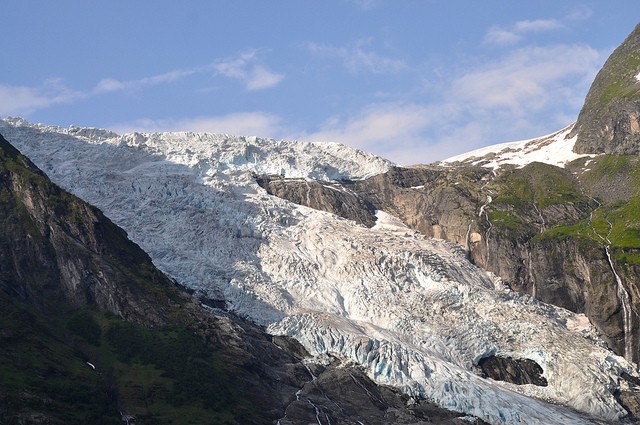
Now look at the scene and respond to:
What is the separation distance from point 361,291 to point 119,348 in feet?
157

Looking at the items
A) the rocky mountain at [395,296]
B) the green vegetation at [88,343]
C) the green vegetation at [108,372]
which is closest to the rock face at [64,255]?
the green vegetation at [88,343]

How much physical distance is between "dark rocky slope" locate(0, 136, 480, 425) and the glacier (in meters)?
A: 5.97

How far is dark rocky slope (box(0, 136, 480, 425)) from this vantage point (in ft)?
389

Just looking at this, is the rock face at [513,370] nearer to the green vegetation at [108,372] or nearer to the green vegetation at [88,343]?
the green vegetation at [88,343]

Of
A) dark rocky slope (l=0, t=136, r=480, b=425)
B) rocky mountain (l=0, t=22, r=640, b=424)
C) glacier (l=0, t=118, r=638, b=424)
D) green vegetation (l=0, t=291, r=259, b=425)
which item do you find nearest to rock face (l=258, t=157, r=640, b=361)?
rocky mountain (l=0, t=22, r=640, b=424)

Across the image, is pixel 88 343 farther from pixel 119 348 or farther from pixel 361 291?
pixel 361 291

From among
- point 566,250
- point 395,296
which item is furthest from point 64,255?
point 566,250

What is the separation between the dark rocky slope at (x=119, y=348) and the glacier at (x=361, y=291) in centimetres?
597

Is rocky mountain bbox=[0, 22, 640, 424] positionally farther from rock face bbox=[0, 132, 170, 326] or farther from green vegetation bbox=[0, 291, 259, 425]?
rock face bbox=[0, 132, 170, 326]

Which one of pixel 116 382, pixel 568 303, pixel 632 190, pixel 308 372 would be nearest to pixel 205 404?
pixel 116 382

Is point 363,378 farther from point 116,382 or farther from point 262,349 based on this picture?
point 116,382

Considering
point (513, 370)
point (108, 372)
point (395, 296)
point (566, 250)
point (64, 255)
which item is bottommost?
point (513, 370)

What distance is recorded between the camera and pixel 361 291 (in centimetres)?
16675

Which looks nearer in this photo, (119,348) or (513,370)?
(119,348)
